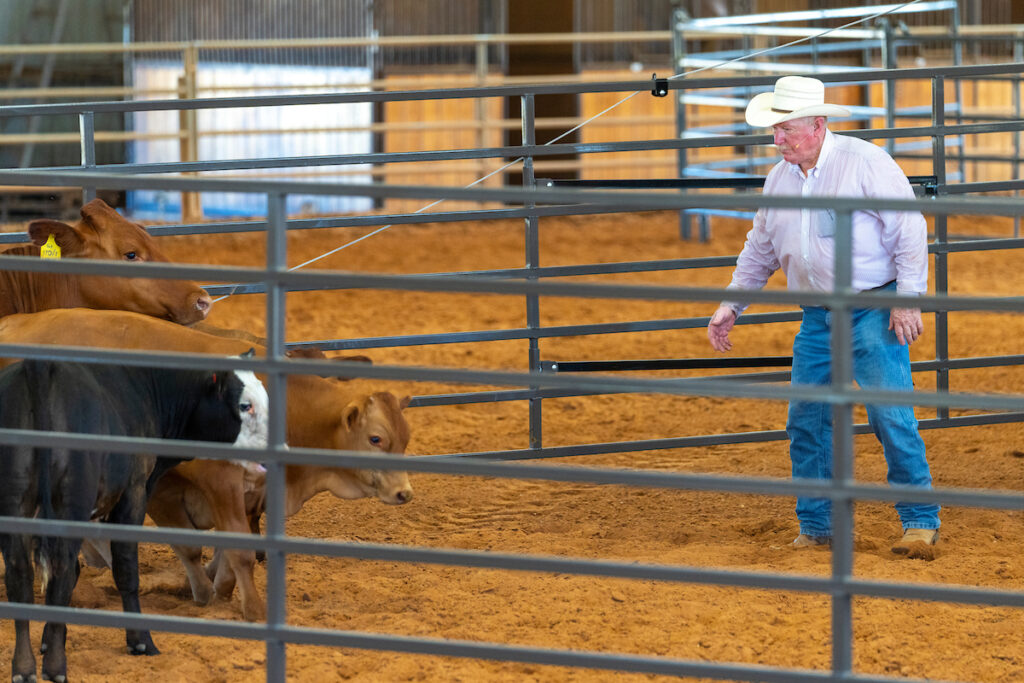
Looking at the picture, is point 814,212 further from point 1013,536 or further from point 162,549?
point 162,549

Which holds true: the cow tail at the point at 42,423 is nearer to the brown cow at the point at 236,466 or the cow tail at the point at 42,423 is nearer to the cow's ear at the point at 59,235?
the brown cow at the point at 236,466

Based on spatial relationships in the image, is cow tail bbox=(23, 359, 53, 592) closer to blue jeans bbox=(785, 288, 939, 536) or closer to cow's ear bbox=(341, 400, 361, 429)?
cow's ear bbox=(341, 400, 361, 429)

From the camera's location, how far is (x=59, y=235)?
4.55 m

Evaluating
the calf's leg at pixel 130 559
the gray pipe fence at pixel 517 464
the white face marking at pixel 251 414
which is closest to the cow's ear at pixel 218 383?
the white face marking at pixel 251 414

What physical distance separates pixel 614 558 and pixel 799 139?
165 cm

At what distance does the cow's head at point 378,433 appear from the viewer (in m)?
4.32

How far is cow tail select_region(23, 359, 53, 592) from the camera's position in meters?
3.44

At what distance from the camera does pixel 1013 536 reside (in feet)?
15.4

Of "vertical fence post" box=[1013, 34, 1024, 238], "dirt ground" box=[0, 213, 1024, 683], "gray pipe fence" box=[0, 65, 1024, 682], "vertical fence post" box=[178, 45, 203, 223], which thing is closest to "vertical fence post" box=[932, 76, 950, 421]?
"dirt ground" box=[0, 213, 1024, 683]

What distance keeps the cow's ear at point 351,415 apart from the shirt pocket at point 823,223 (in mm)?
1738

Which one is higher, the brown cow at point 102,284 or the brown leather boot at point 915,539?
the brown cow at point 102,284

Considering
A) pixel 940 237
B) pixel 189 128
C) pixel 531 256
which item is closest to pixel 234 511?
pixel 531 256

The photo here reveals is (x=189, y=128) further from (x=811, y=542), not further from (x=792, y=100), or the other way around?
(x=811, y=542)

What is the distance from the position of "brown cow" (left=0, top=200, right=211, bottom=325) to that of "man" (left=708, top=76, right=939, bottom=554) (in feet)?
6.70
